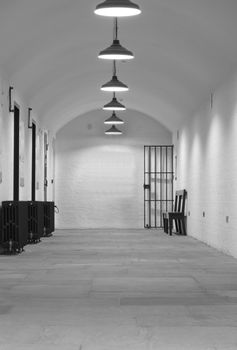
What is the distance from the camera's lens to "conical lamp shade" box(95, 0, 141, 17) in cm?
941

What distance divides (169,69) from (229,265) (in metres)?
6.46

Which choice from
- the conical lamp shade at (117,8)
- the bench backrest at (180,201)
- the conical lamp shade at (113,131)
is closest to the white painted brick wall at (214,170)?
the bench backrest at (180,201)

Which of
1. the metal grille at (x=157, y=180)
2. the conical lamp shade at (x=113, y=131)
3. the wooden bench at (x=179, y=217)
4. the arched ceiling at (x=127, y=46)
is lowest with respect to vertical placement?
the wooden bench at (x=179, y=217)

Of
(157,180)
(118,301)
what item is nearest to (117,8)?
(118,301)

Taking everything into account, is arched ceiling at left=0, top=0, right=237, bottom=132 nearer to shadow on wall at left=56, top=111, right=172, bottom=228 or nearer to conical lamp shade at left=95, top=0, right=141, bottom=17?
conical lamp shade at left=95, top=0, right=141, bottom=17

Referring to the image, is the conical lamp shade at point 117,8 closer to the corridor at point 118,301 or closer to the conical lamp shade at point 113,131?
the corridor at point 118,301

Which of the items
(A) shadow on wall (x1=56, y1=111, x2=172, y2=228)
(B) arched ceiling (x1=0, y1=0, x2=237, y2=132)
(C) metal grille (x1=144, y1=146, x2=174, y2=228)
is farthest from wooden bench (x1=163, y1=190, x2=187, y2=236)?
(A) shadow on wall (x1=56, y1=111, x2=172, y2=228)

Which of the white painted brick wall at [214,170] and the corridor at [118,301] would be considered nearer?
the corridor at [118,301]

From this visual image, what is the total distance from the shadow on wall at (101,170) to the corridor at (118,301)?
12.8 meters

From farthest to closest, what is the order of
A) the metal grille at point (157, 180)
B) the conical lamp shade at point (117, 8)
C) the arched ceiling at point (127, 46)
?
the metal grille at point (157, 180) → the arched ceiling at point (127, 46) → the conical lamp shade at point (117, 8)

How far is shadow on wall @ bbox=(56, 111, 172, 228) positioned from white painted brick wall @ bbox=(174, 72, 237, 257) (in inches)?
203

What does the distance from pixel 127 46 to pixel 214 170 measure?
3362mm

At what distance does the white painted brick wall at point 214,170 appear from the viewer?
15.6 m

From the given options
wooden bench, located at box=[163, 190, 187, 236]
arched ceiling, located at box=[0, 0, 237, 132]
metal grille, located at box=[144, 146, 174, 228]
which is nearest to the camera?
arched ceiling, located at box=[0, 0, 237, 132]
